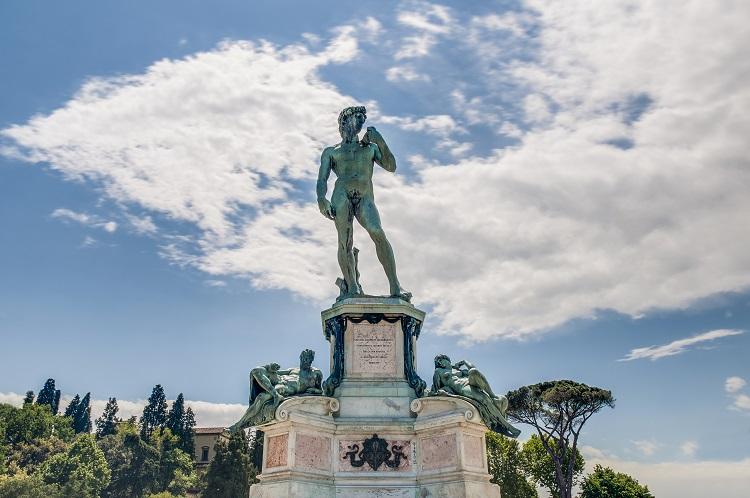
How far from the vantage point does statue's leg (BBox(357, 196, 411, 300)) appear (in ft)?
42.5

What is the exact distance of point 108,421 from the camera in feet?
325

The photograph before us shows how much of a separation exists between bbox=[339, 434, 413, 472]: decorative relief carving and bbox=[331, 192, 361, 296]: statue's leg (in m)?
3.46

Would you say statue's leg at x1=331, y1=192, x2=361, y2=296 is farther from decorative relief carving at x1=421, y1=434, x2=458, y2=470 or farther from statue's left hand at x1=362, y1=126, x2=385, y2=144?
decorative relief carving at x1=421, y1=434, x2=458, y2=470

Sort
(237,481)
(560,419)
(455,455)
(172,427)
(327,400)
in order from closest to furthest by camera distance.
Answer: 1. (455,455)
2. (327,400)
3. (560,419)
4. (237,481)
5. (172,427)

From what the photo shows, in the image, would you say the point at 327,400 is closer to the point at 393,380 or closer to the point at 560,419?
the point at 393,380

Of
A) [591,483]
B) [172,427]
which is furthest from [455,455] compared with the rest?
[172,427]

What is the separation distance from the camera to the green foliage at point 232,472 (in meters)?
50.7

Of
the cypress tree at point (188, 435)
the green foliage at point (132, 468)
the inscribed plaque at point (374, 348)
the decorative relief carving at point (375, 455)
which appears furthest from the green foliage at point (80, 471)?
the decorative relief carving at point (375, 455)

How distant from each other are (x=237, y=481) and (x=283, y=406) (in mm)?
45254

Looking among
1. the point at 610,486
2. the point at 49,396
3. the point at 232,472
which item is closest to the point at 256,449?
the point at 232,472

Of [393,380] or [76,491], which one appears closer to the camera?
[393,380]

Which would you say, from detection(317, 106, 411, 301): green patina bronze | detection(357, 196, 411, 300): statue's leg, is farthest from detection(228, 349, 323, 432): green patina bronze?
detection(357, 196, 411, 300): statue's leg

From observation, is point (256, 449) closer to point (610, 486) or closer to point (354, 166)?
point (610, 486)

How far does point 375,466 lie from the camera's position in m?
10.6
